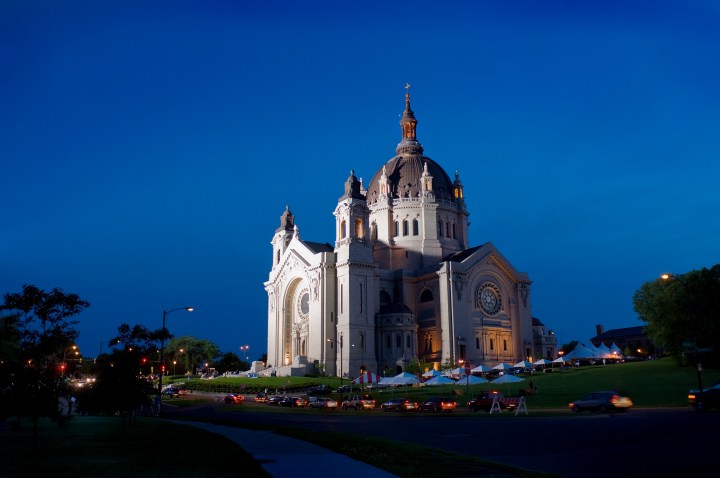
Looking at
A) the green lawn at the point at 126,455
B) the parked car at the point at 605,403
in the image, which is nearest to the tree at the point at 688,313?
the parked car at the point at 605,403

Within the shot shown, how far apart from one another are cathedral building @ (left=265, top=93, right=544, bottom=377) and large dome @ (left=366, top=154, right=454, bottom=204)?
0.77ft

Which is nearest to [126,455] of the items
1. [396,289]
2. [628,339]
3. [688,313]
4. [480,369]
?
[480,369]

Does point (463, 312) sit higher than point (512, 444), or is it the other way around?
point (463, 312)

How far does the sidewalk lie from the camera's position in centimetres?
1440

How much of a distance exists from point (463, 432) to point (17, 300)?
16.7 metres

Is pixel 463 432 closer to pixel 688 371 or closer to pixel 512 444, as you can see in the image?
pixel 512 444

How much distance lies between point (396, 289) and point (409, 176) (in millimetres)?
20930

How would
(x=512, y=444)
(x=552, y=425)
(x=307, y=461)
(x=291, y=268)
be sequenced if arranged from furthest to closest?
(x=291, y=268)
(x=552, y=425)
(x=512, y=444)
(x=307, y=461)

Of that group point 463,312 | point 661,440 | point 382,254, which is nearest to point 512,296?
point 463,312

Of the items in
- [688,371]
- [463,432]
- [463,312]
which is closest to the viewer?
[463,432]

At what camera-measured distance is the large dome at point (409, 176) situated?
109 m

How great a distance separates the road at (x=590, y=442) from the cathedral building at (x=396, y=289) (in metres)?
60.3

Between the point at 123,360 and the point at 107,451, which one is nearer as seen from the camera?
the point at 107,451

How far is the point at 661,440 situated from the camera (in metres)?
20.3
